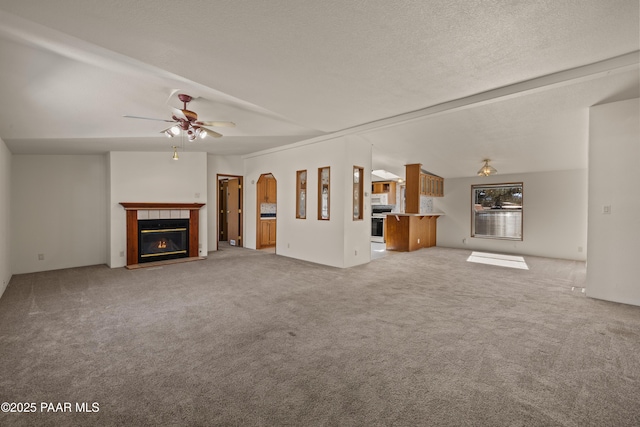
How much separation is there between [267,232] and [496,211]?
21.4 ft

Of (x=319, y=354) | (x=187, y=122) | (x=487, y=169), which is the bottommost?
(x=319, y=354)

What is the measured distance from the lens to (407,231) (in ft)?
25.0

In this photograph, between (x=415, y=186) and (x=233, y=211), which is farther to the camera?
(x=233, y=211)

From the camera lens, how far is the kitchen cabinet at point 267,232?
804 cm

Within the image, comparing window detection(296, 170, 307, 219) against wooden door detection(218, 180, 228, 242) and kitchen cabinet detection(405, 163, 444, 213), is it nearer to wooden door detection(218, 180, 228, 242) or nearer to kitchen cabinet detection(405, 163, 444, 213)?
kitchen cabinet detection(405, 163, 444, 213)

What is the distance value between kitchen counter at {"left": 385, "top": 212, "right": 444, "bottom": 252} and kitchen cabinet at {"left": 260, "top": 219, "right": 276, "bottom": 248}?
3.35 m

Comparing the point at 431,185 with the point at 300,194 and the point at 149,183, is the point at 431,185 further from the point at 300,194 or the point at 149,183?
the point at 149,183

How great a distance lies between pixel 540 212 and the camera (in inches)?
278

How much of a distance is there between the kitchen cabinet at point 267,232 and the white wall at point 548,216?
221 inches

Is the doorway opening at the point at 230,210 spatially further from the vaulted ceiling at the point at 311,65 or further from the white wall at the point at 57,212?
the vaulted ceiling at the point at 311,65

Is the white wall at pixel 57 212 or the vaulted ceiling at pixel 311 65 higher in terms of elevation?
the vaulted ceiling at pixel 311 65

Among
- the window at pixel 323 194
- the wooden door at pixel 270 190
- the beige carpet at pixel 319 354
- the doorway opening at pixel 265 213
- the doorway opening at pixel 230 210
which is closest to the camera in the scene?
the beige carpet at pixel 319 354

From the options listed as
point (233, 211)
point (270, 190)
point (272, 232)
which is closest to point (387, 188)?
point (270, 190)

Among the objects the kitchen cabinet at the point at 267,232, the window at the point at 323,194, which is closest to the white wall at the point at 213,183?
the kitchen cabinet at the point at 267,232
